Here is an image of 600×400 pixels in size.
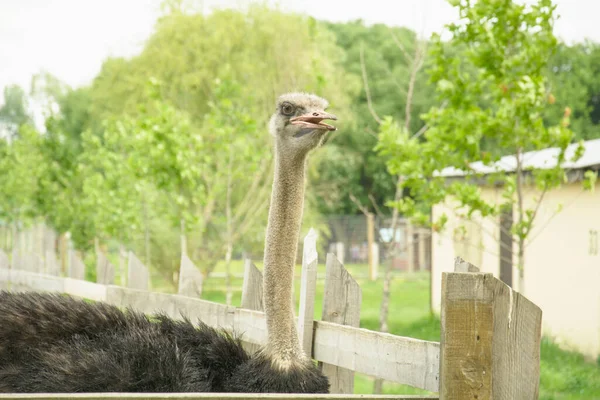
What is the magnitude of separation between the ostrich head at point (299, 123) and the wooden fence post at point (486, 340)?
1005mm

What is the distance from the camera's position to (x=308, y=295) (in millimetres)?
3932

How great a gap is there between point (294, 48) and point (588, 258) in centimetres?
1416

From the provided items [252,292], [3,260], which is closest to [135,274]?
[252,292]

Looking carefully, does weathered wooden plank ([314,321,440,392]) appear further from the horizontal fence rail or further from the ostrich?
the ostrich

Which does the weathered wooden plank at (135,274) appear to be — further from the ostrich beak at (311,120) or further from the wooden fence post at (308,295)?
the ostrich beak at (311,120)

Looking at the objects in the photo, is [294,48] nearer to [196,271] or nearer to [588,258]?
[588,258]

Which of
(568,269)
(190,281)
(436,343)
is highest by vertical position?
(568,269)

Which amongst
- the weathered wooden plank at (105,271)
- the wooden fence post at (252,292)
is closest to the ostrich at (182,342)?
the wooden fence post at (252,292)

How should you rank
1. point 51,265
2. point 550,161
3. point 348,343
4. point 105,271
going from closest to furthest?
1. point 348,343
2. point 105,271
3. point 51,265
4. point 550,161

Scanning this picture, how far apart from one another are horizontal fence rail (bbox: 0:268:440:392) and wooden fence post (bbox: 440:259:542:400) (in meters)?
0.38

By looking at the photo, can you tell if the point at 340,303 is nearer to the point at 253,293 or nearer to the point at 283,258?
the point at 283,258

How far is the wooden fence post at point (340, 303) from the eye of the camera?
12.5 feet

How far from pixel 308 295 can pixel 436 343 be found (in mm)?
1067

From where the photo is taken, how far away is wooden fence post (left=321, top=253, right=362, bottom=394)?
3803 mm
